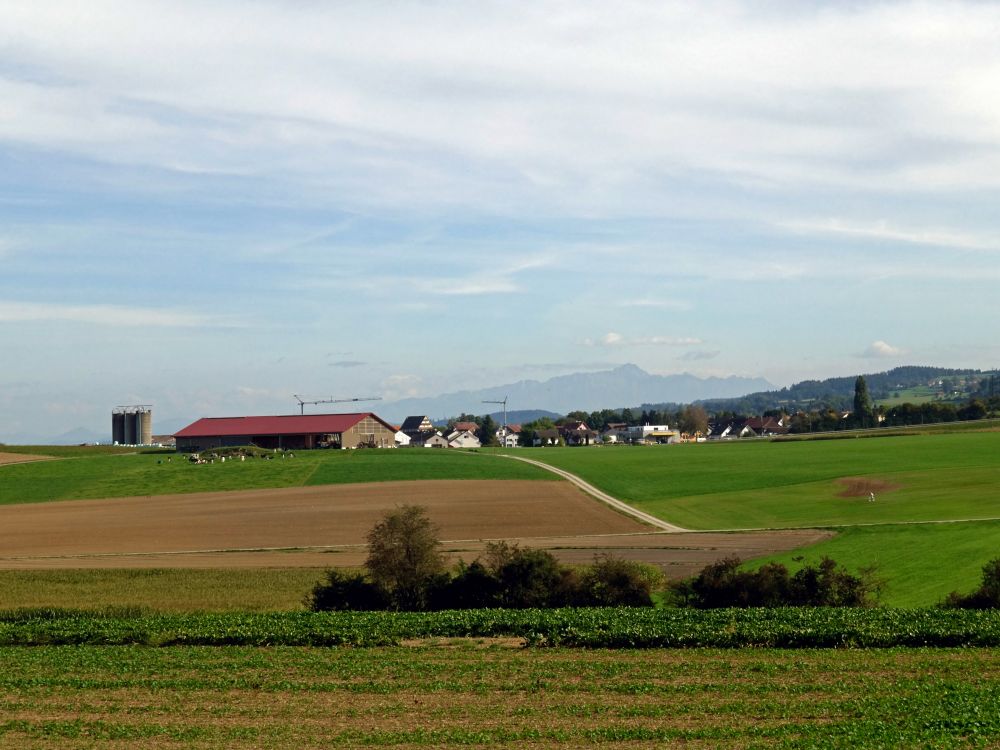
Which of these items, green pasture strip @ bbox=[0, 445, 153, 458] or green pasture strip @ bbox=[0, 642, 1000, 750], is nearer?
green pasture strip @ bbox=[0, 642, 1000, 750]

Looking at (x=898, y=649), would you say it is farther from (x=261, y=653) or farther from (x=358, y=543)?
(x=358, y=543)

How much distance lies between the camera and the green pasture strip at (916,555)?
39.8 metres

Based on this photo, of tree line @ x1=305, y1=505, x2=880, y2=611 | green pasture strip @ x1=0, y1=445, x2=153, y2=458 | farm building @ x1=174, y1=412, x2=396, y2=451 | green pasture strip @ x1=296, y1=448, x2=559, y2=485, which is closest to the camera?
tree line @ x1=305, y1=505, x2=880, y2=611

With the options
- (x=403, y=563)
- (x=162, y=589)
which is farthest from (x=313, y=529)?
(x=403, y=563)

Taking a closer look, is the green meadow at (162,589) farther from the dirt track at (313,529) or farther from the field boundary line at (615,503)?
the field boundary line at (615,503)

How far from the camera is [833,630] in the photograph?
27.5m

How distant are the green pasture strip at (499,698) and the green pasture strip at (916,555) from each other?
1540 cm

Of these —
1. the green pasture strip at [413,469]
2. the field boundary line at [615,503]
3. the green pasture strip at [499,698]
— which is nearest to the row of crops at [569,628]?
the green pasture strip at [499,698]

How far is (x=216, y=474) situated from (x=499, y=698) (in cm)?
8630

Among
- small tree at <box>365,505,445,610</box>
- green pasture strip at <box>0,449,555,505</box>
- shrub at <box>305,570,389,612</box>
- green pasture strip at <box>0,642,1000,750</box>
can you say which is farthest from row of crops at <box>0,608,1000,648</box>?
green pasture strip at <box>0,449,555,505</box>

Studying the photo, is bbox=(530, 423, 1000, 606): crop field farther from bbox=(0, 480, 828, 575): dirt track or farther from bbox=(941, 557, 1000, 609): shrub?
bbox=(0, 480, 828, 575): dirt track

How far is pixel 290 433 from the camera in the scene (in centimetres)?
15688

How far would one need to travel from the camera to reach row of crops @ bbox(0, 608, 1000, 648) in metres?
27.2

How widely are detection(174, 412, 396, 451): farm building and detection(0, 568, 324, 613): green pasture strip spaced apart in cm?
10542
